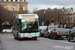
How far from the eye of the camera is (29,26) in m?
24.9

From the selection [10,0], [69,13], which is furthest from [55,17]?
[69,13]

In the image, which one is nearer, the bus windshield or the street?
the street

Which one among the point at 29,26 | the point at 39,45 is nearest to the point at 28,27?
the point at 29,26

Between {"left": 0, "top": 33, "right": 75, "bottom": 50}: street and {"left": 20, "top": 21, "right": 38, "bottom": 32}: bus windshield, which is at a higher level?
{"left": 20, "top": 21, "right": 38, "bottom": 32}: bus windshield

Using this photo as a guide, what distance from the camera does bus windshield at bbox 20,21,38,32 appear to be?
81.3 ft

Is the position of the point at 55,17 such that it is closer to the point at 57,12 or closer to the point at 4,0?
the point at 57,12

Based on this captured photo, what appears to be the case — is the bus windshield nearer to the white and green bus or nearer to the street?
the white and green bus

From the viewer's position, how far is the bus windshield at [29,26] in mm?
24781

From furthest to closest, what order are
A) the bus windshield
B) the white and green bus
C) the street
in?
1. the bus windshield
2. the white and green bus
3. the street

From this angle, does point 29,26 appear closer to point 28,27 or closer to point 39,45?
point 28,27

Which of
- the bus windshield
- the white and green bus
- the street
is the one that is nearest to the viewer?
the street

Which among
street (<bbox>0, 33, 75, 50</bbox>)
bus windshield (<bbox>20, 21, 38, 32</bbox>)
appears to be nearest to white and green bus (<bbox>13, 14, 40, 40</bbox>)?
bus windshield (<bbox>20, 21, 38, 32</bbox>)

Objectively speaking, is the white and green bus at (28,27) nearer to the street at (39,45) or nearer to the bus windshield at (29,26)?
the bus windshield at (29,26)

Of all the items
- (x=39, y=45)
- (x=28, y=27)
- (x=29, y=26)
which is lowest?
(x=39, y=45)
